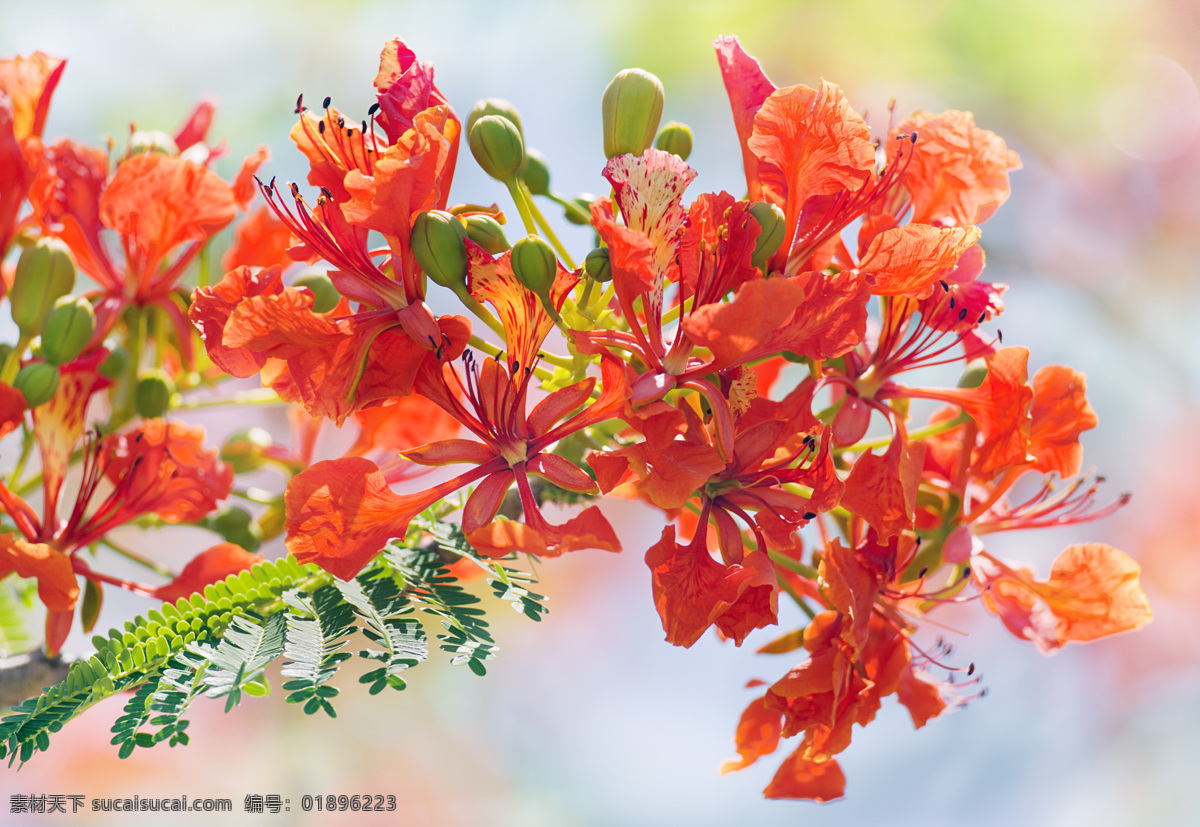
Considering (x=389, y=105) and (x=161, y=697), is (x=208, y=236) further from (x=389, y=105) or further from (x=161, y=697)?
(x=161, y=697)

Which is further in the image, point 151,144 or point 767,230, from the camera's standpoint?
point 151,144

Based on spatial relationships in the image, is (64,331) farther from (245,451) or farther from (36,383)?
(245,451)

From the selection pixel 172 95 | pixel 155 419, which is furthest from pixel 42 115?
pixel 172 95

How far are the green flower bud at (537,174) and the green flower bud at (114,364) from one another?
387 millimetres

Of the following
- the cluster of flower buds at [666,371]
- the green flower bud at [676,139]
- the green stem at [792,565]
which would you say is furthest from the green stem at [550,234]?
the green stem at [792,565]

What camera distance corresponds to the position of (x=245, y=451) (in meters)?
0.81

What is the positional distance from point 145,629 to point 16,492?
25 centimetres

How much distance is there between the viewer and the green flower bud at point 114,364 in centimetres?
75

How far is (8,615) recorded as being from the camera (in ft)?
3.05

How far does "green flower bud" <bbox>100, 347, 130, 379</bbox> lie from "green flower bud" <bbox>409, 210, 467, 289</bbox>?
0.39m

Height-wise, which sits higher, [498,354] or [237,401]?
[237,401]

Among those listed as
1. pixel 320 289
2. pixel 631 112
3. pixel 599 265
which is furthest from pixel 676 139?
pixel 320 289

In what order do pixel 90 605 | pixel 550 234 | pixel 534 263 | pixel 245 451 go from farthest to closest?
1. pixel 245 451
2. pixel 90 605
3. pixel 550 234
4. pixel 534 263

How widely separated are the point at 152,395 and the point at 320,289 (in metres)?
0.21
